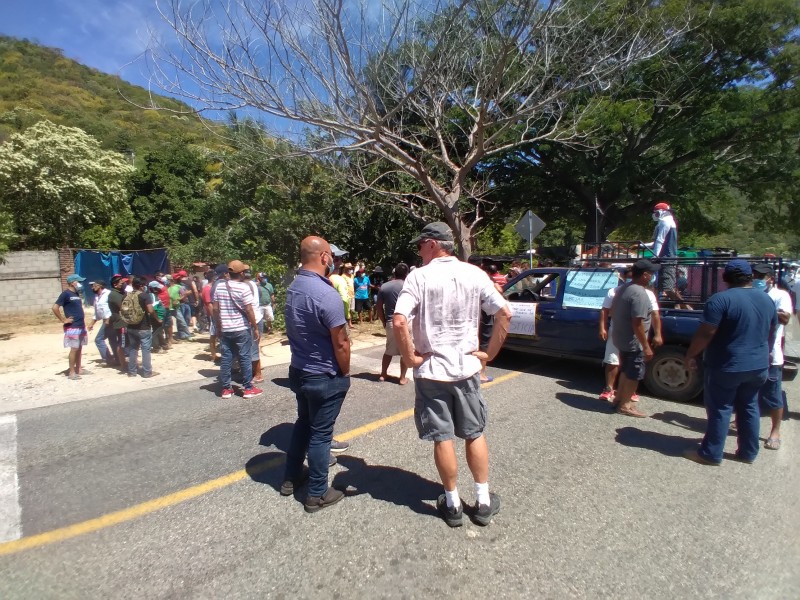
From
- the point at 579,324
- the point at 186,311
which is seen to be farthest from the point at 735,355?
the point at 186,311

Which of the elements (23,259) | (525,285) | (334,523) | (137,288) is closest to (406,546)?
(334,523)

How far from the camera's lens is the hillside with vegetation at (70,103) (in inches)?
1505

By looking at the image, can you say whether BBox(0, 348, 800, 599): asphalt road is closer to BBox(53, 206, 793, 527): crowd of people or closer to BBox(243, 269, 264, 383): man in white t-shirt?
BBox(53, 206, 793, 527): crowd of people

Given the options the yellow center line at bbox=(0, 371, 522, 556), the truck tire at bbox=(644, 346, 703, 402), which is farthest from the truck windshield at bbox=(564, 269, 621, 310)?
the yellow center line at bbox=(0, 371, 522, 556)

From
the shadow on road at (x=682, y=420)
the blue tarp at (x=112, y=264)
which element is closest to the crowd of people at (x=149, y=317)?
the shadow on road at (x=682, y=420)

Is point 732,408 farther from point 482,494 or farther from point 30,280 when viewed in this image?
point 30,280

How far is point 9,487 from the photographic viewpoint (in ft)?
12.0

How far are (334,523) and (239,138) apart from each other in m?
10.0

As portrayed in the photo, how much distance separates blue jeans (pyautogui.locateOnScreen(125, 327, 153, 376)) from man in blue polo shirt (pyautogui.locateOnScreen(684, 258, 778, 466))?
713cm

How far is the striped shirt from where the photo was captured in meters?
5.75

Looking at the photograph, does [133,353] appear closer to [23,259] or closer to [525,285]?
[525,285]

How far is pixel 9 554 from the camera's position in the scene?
111 inches

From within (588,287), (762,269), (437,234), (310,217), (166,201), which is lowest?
(588,287)

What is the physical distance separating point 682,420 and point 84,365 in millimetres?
8969
